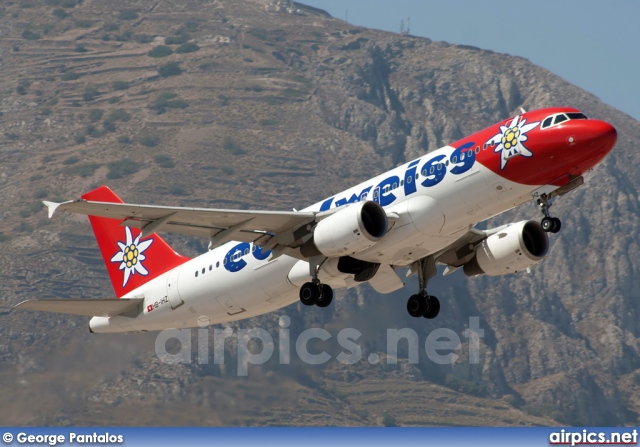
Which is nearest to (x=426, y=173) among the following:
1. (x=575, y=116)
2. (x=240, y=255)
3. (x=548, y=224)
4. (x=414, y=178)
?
(x=414, y=178)

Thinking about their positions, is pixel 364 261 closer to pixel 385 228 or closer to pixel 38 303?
pixel 385 228

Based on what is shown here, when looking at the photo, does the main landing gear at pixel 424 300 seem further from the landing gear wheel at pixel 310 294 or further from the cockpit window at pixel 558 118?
the cockpit window at pixel 558 118

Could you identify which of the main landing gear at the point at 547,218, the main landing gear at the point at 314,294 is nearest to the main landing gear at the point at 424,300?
the main landing gear at the point at 314,294

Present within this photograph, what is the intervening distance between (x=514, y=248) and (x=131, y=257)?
19.5 m

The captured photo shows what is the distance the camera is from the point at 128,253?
59.2 metres

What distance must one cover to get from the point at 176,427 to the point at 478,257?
4551cm

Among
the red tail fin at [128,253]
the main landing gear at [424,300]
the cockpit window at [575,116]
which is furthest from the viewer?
the red tail fin at [128,253]

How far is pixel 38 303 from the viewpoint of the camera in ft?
157

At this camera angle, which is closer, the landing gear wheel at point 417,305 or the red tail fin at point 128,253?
the landing gear wheel at point 417,305

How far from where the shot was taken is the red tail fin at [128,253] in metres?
57.1

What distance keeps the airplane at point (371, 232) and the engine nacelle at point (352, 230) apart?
0.05 metres

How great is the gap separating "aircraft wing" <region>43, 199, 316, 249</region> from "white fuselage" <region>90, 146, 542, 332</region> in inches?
56.9

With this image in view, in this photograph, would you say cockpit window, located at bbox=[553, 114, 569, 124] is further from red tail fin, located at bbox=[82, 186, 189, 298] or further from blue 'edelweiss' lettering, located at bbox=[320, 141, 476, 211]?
red tail fin, located at bbox=[82, 186, 189, 298]

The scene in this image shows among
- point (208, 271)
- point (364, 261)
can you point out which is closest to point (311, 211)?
point (364, 261)
